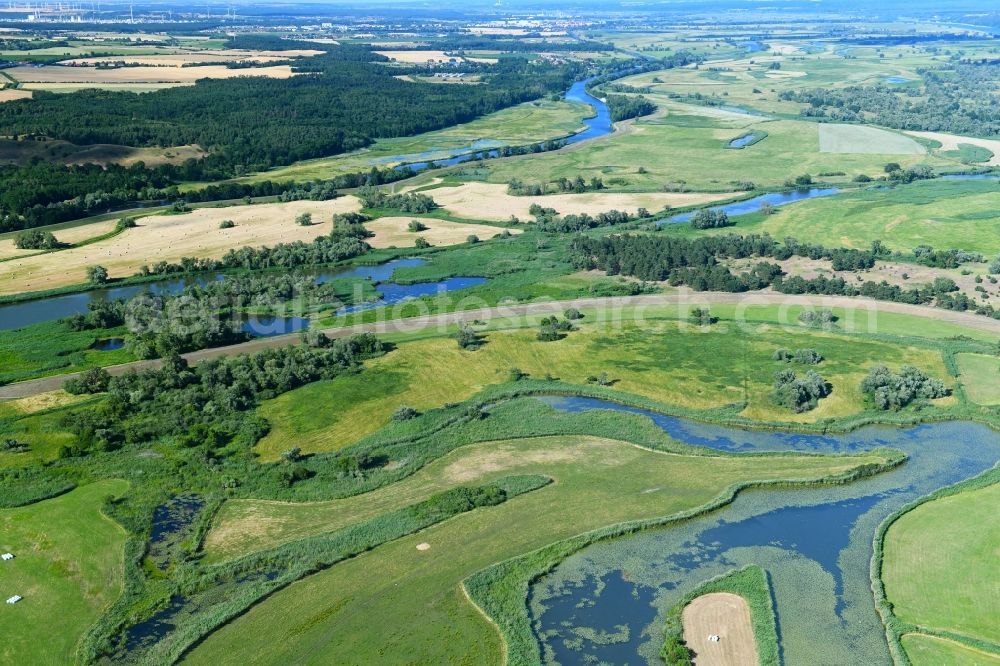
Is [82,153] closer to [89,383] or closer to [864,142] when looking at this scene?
[89,383]

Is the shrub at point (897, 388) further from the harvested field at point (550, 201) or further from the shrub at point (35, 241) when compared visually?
the shrub at point (35, 241)

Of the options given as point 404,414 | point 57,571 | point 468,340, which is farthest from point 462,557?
point 468,340

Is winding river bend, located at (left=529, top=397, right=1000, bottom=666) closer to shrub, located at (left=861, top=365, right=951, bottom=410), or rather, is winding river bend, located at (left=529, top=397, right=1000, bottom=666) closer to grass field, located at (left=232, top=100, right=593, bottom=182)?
shrub, located at (left=861, top=365, right=951, bottom=410)

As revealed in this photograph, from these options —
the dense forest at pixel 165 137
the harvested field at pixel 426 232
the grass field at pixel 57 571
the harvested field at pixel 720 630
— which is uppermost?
the dense forest at pixel 165 137

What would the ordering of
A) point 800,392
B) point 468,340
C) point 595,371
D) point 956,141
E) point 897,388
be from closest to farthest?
point 800,392 → point 897,388 → point 595,371 → point 468,340 → point 956,141

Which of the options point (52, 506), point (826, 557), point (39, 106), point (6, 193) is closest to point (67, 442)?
point (52, 506)

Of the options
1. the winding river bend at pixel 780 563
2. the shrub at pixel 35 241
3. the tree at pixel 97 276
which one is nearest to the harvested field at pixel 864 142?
the winding river bend at pixel 780 563

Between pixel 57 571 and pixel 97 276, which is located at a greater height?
pixel 97 276
